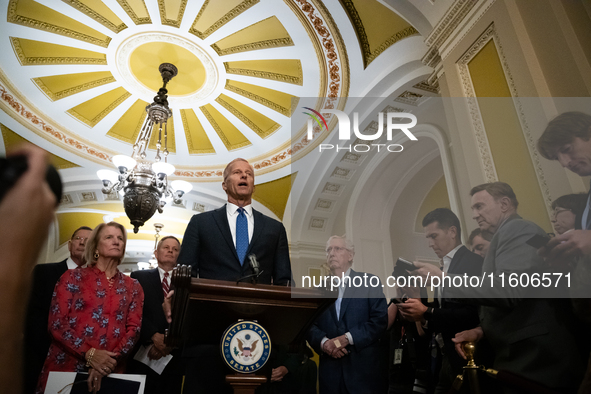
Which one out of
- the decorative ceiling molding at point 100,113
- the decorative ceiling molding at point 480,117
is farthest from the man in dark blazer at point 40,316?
the decorative ceiling molding at point 100,113

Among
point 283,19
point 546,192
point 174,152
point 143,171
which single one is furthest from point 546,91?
point 174,152

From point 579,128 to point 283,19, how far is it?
3985 mm

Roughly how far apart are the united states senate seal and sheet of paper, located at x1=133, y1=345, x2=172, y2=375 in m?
1.31

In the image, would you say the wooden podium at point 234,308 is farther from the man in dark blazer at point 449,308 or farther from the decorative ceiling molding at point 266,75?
the decorative ceiling molding at point 266,75

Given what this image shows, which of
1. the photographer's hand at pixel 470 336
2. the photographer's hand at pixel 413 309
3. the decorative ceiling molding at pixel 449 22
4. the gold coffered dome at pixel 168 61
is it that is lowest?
the photographer's hand at pixel 470 336

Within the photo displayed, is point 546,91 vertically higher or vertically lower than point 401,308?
higher

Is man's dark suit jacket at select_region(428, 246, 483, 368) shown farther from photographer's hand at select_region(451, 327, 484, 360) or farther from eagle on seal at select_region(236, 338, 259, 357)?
eagle on seal at select_region(236, 338, 259, 357)

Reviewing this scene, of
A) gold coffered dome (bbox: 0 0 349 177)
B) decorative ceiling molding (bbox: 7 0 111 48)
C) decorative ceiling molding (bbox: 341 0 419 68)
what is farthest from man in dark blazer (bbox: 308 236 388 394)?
decorative ceiling molding (bbox: 7 0 111 48)

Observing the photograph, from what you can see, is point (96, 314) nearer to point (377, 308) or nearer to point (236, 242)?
point (236, 242)

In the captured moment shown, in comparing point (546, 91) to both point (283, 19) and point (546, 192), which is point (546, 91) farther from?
point (283, 19)

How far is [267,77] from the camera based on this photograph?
5805mm

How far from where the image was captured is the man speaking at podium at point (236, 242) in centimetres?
156

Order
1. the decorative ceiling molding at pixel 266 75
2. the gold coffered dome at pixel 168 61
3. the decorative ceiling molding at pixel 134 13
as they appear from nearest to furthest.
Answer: the decorative ceiling molding at pixel 134 13, the gold coffered dome at pixel 168 61, the decorative ceiling molding at pixel 266 75

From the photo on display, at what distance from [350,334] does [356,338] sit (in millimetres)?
40
